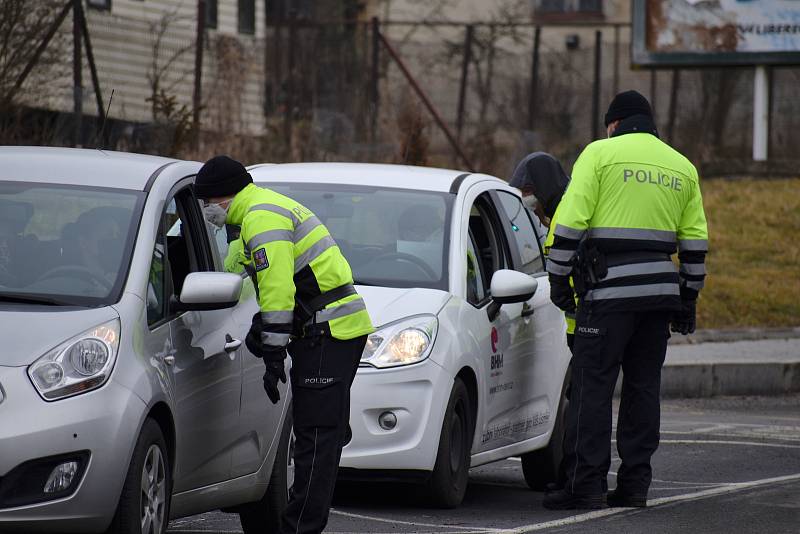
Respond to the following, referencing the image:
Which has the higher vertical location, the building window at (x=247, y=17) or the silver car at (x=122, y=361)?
the building window at (x=247, y=17)

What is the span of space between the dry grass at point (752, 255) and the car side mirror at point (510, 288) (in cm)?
958

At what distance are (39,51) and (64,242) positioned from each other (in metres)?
12.8

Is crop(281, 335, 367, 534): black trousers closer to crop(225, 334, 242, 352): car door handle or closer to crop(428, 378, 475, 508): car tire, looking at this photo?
crop(225, 334, 242, 352): car door handle

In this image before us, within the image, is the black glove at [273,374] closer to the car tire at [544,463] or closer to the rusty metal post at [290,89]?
the car tire at [544,463]

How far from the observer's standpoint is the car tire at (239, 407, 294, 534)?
738 cm

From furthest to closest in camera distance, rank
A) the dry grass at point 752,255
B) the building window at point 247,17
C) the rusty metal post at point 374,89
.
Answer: the building window at point 247,17 → the rusty metal post at point 374,89 → the dry grass at point 752,255

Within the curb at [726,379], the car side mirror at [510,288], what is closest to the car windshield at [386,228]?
the car side mirror at [510,288]

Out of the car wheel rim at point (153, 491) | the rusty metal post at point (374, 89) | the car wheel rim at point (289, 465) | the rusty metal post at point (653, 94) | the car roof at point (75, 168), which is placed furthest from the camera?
the rusty metal post at point (653, 94)

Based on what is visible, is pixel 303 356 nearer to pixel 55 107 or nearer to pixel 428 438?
pixel 428 438

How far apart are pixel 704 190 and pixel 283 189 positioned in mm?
15924

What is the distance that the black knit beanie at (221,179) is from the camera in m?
6.59

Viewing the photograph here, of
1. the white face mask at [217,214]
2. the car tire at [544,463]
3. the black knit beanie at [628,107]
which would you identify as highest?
the black knit beanie at [628,107]

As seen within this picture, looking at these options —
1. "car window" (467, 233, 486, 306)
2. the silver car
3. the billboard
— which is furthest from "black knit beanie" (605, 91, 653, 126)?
the billboard

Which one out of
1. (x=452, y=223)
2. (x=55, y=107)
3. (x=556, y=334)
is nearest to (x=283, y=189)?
(x=452, y=223)
